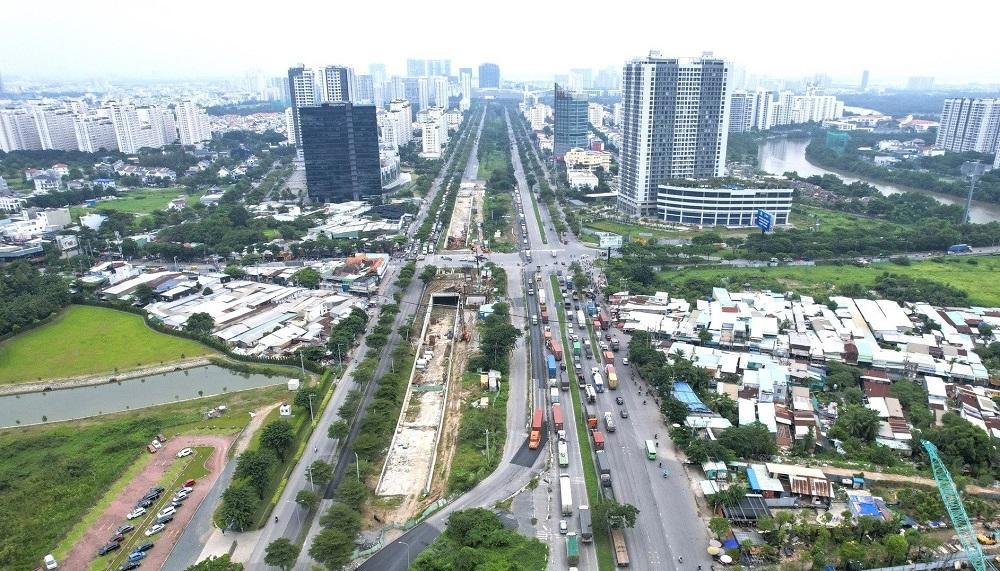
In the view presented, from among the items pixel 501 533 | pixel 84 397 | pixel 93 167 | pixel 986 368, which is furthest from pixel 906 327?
pixel 93 167

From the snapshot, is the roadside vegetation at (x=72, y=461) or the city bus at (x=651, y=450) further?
the city bus at (x=651, y=450)

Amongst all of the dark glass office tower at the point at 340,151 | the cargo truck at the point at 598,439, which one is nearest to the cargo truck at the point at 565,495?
the cargo truck at the point at 598,439

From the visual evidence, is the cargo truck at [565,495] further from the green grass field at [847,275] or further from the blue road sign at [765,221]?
the blue road sign at [765,221]

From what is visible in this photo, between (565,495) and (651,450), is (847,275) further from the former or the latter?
(565,495)

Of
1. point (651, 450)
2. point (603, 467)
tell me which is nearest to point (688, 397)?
point (651, 450)

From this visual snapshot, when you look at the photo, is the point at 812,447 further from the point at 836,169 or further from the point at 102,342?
the point at 836,169

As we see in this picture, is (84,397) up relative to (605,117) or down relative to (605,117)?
down
